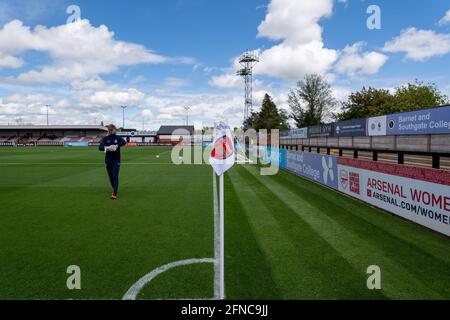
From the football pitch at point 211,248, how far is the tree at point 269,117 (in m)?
78.7

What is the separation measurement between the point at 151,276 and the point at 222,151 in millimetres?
1862

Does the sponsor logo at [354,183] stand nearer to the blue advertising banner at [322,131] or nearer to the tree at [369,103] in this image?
the blue advertising banner at [322,131]

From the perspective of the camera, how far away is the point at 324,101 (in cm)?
6450

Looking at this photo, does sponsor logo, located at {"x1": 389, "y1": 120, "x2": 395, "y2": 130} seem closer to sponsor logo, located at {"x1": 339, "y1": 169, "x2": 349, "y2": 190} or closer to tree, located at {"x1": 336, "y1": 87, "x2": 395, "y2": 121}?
sponsor logo, located at {"x1": 339, "y1": 169, "x2": 349, "y2": 190}

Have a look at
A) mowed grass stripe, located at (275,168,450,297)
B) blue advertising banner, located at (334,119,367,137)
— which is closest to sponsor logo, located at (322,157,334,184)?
blue advertising banner, located at (334,119,367,137)

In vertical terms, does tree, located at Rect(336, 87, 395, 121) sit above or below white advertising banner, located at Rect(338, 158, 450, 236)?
above

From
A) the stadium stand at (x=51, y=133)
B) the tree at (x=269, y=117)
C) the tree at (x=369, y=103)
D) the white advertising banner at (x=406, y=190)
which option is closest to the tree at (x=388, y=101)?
the tree at (x=369, y=103)

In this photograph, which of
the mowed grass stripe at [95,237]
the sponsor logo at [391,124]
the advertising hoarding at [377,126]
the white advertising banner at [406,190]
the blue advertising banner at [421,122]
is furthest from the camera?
the advertising hoarding at [377,126]

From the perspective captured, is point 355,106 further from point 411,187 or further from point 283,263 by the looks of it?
point 283,263

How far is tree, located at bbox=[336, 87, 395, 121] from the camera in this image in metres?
49.4

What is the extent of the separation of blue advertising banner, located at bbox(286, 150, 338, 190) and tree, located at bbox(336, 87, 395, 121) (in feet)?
122

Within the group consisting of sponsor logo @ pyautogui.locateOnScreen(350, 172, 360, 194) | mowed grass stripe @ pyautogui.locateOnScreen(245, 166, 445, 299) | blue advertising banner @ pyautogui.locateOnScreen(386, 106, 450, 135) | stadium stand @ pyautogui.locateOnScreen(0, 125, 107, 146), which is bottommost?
mowed grass stripe @ pyautogui.locateOnScreen(245, 166, 445, 299)

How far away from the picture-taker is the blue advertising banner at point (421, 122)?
7.70 metres
